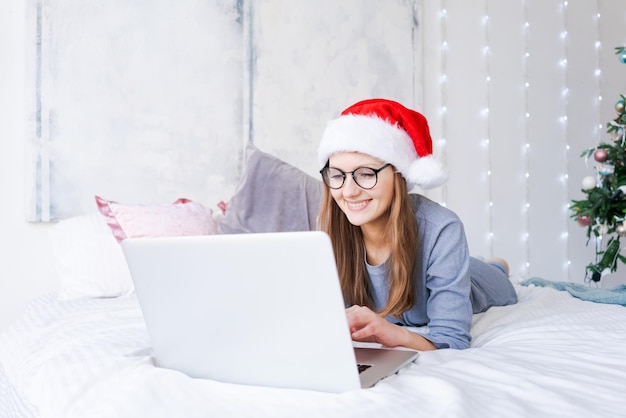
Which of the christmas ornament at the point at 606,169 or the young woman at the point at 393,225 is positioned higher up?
the christmas ornament at the point at 606,169

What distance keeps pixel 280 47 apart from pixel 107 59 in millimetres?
785

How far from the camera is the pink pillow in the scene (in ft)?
6.57

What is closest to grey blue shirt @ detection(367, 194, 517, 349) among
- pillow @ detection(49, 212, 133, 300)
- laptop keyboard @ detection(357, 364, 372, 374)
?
laptop keyboard @ detection(357, 364, 372, 374)

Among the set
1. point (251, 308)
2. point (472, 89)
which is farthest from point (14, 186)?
point (472, 89)

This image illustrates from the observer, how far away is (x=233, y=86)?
8.71ft

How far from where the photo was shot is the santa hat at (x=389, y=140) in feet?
4.29

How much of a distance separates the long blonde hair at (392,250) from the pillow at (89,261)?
0.87 m

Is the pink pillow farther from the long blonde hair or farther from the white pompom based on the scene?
the white pompom

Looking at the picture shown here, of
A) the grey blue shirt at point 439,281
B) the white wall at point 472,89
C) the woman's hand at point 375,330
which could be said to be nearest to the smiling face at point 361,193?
the grey blue shirt at point 439,281

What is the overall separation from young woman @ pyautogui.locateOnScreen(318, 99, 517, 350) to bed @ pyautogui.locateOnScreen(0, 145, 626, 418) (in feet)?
0.44

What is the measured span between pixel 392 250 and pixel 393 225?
0.18ft

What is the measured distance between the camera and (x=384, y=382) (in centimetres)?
83

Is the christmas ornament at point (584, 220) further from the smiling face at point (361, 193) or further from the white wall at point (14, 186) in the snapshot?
the white wall at point (14, 186)

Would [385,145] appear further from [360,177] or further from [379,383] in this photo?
[379,383]
